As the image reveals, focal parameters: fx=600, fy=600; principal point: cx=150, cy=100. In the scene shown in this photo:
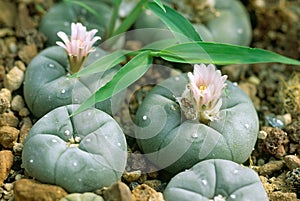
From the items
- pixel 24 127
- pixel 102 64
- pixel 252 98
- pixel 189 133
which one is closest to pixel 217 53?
pixel 189 133

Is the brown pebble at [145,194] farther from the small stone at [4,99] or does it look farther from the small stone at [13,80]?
the small stone at [13,80]

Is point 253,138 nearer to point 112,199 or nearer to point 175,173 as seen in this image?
point 175,173

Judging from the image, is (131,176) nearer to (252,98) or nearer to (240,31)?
(252,98)

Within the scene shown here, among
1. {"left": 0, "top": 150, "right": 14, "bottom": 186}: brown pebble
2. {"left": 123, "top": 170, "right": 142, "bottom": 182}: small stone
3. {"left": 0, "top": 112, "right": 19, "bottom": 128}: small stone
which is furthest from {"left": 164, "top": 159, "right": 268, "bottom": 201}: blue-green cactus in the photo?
{"left": 0, "top": 112, "right": 19, "bottom": 128}: small stone

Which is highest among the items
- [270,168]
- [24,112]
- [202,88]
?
[202,88]

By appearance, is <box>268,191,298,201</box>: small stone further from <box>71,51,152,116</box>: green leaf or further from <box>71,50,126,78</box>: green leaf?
<box>71,50,126,78</box>: green leaf

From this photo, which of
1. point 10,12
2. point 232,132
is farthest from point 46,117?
point 10,12

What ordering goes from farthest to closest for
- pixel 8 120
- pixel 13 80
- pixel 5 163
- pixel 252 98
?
pixel 252 98
pixel 13 80
pixel 8 120
pixel 5 163

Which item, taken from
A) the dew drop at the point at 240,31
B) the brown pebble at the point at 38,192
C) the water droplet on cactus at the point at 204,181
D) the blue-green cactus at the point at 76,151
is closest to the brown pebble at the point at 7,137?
the blue-green cactus at the point at 76,151

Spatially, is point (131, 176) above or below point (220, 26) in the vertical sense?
below
